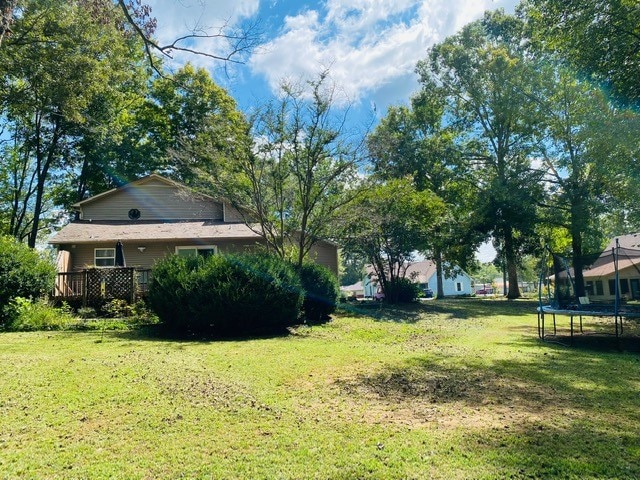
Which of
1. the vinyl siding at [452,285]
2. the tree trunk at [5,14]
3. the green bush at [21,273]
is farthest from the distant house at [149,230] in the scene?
the vinyl siding at [452,285]

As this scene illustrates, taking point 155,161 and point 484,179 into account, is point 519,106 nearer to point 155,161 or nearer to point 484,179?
point 484,179

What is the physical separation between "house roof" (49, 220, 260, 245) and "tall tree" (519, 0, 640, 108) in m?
13.1

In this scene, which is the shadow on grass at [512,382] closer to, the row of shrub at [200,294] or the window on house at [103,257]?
the row of shrub at [200,294]

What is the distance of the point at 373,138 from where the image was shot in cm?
1323

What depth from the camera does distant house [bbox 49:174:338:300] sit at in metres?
18.5

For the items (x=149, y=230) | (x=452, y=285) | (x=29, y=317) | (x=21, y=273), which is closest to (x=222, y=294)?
(x=29, y=317)

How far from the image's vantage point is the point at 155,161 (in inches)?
1128

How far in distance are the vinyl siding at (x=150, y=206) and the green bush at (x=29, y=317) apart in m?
10.7

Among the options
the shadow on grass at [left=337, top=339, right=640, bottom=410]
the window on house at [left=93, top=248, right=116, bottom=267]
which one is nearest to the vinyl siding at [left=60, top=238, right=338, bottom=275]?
the window on house at [left=93, top=248, right=116, bottom=267]

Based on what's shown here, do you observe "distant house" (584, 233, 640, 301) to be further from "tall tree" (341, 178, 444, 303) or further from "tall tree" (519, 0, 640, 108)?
"tall tree" (341, 178, 444, 303)

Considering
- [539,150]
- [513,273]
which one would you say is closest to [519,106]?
[539,150]

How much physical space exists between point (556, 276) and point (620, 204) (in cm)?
1246

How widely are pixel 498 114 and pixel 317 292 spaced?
20.3m

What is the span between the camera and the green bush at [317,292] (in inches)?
516
